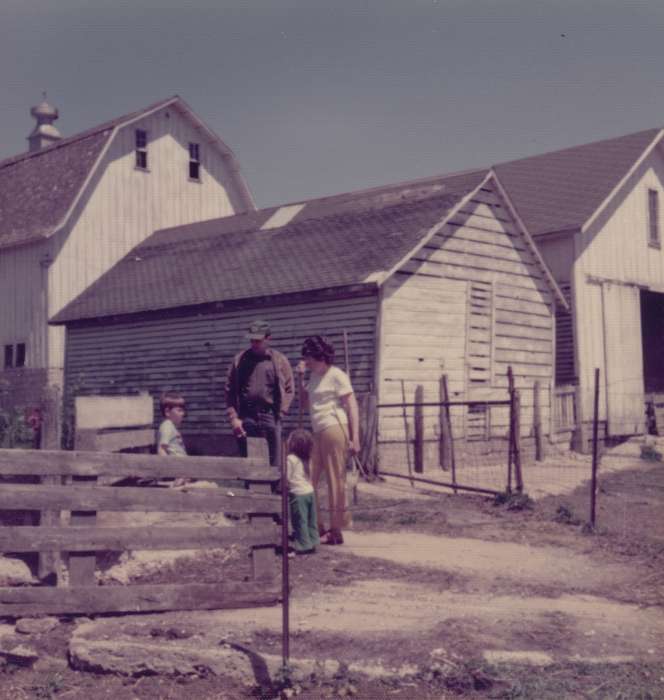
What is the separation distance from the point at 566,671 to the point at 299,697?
1419 mm

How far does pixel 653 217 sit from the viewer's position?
23.0 meters

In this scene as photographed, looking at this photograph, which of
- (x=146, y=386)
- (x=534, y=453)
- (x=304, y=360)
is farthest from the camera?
(x=146, y=386)

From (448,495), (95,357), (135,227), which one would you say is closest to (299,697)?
(448,495)

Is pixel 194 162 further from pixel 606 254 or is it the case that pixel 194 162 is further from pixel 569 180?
pixel 606 254

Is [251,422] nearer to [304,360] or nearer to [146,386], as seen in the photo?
[304,360]

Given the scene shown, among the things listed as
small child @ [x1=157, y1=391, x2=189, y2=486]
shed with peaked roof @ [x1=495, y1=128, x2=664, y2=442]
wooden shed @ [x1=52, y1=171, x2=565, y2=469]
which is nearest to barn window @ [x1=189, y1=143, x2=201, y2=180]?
wooden shed @ [x1=52, y1=171, x2=565, y2=469]

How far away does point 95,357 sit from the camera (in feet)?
67.7

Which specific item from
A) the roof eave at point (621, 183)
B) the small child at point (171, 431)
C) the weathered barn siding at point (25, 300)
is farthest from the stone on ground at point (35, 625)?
the weathered barn siding at point (25, 300)

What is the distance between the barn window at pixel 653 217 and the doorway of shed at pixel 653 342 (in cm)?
174

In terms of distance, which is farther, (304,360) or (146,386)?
(146,386)

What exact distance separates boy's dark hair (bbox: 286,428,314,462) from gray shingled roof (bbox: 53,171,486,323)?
7474mm

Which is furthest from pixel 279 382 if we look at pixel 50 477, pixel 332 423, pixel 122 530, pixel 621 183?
pixel 621 183

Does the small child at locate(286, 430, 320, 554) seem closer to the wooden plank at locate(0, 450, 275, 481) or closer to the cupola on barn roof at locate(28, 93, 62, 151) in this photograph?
the wooden plank at locate(0, 450, 275, 481)

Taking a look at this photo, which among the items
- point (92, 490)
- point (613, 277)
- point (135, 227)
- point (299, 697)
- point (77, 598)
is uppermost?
point (135, 227)
